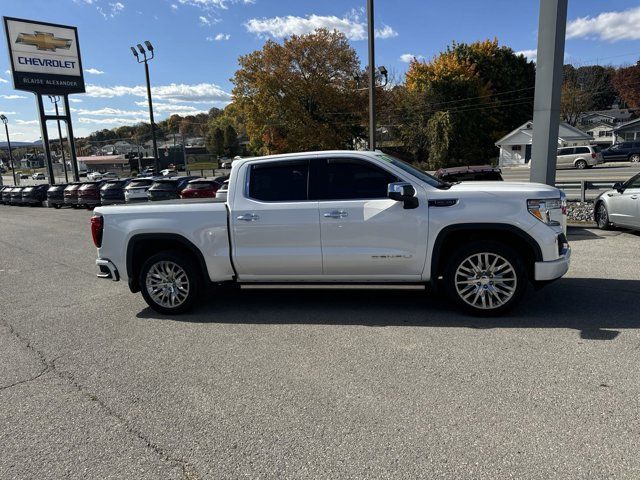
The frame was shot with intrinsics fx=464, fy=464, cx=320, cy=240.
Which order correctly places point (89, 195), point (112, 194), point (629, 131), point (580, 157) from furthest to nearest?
point (629, 131) < point (580, 157) < point (89, 195) < point (112, 194)

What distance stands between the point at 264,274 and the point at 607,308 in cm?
384

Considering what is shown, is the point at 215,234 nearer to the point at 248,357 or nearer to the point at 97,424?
the point at 248,357

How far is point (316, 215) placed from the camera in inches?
199

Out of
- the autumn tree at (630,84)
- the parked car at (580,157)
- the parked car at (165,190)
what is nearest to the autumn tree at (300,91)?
the parked car at (580,157)

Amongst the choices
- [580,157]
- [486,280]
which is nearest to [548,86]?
[486,280]

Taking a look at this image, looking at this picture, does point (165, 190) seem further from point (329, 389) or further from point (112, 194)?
point (329, 389)

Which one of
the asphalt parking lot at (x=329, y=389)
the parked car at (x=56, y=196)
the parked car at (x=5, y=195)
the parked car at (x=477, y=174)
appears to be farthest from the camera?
the parked car at (x=5, y=195)

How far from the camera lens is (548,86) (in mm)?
9156

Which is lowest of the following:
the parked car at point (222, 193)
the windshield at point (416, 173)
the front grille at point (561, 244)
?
the front grille at point (561, 244)

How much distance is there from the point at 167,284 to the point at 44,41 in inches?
1641

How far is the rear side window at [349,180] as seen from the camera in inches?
200

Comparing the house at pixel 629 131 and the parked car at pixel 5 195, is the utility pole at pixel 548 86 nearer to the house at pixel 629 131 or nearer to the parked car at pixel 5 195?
the parked car at pixel 5 195

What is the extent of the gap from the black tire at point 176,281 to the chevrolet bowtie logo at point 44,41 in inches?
1602

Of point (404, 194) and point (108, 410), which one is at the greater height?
point (404, 194)
